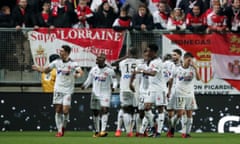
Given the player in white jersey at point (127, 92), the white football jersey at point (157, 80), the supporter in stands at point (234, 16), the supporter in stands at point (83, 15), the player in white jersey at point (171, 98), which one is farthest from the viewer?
the supporter in stands at point (83, 15)

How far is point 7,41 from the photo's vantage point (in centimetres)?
2927

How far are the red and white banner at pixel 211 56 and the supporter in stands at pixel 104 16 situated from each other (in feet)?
6.12

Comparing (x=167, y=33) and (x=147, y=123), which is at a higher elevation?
(x=167, y=33)

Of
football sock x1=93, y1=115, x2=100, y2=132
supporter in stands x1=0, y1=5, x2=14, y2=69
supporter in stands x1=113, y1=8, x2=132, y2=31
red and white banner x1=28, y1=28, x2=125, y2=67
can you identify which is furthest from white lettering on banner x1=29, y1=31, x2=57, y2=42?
football sock x1=93, y1=115, x2=100, y2=132

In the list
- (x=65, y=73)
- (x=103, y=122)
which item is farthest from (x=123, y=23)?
(x=103, y=122)

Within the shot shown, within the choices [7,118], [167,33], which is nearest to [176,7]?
[167,33]

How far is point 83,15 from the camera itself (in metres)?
29.4

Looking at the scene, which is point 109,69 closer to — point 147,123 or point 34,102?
point 147,123

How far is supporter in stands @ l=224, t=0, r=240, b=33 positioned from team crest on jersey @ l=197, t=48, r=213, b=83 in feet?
3.58

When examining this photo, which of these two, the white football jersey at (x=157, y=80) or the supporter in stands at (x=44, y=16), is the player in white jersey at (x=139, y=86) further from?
the supporter in stands at (x=44, y=16)

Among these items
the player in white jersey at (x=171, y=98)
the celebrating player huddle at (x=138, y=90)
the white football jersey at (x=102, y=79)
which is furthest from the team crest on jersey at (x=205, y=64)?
the white football jersey at (x=102, y=79)

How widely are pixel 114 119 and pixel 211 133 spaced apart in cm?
313

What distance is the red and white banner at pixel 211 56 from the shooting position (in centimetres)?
2908

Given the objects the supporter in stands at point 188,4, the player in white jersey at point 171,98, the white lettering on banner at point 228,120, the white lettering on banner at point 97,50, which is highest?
the supporter in stands at point 188,4
